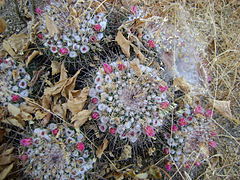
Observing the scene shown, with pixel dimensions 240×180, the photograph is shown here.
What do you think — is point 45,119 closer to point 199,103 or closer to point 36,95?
point 36,95

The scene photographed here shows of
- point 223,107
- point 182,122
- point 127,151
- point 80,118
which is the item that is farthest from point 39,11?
point 223,107

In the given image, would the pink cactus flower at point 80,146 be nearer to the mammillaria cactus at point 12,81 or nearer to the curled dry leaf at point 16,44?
the mammillaria cactus at point 12,81

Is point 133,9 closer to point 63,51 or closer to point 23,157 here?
point 63,51

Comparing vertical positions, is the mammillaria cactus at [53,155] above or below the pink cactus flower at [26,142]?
below

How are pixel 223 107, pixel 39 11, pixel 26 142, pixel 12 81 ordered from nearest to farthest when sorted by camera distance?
pixel 26 142 → pixel 12 81 → pixel 39 11 → pixel 223 107

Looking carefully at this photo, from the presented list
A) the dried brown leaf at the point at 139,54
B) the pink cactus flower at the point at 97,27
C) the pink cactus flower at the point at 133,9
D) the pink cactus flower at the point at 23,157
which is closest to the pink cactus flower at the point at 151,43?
the dried brown leaf at the point at 139,54

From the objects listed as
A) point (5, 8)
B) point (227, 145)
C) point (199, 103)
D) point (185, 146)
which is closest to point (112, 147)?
point (185, 146)

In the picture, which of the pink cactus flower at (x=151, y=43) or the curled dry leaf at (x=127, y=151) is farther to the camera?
the pink cactus flower at (x=151, y=43)

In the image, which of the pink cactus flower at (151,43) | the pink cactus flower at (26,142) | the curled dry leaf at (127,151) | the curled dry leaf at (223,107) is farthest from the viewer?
the curled dry leaf at (223,107)
